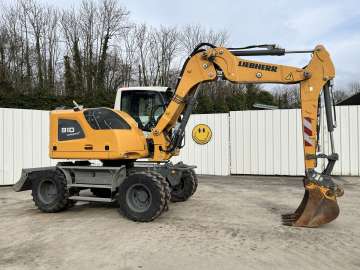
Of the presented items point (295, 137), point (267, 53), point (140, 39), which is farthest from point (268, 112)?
point (140, 39)

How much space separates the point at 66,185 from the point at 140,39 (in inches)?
1056

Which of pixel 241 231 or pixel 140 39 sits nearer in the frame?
pixel 241 231

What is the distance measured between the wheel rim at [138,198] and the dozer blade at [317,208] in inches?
103

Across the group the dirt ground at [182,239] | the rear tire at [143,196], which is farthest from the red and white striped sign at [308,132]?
the rear tire at [143,196]

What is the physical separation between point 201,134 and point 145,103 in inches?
281

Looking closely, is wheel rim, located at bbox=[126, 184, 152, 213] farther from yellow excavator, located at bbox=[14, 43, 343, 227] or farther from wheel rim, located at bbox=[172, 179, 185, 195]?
wheel rim, located at bbox=[172, 179, 185, 195]

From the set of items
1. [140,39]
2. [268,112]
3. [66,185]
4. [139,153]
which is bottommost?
[66,185]

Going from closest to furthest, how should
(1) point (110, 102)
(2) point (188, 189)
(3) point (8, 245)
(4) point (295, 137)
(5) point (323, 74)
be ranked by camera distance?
(3) point (8, 245)
(5) point (323, 74)
(2) point (188, 189)
(4) point (295, 137)
(1) point (110, 102)

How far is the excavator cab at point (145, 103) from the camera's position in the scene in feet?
28.5

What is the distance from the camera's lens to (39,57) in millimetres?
27188

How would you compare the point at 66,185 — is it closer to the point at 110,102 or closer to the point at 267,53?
the point at 267,53

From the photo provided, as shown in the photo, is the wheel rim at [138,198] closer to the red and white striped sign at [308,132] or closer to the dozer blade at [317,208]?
the dozer blade at [317,208]

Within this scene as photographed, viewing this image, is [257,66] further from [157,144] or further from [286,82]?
[157,144]

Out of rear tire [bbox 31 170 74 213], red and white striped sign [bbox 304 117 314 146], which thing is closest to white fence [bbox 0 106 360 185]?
rear tire [bbox 31 170 74 213]
